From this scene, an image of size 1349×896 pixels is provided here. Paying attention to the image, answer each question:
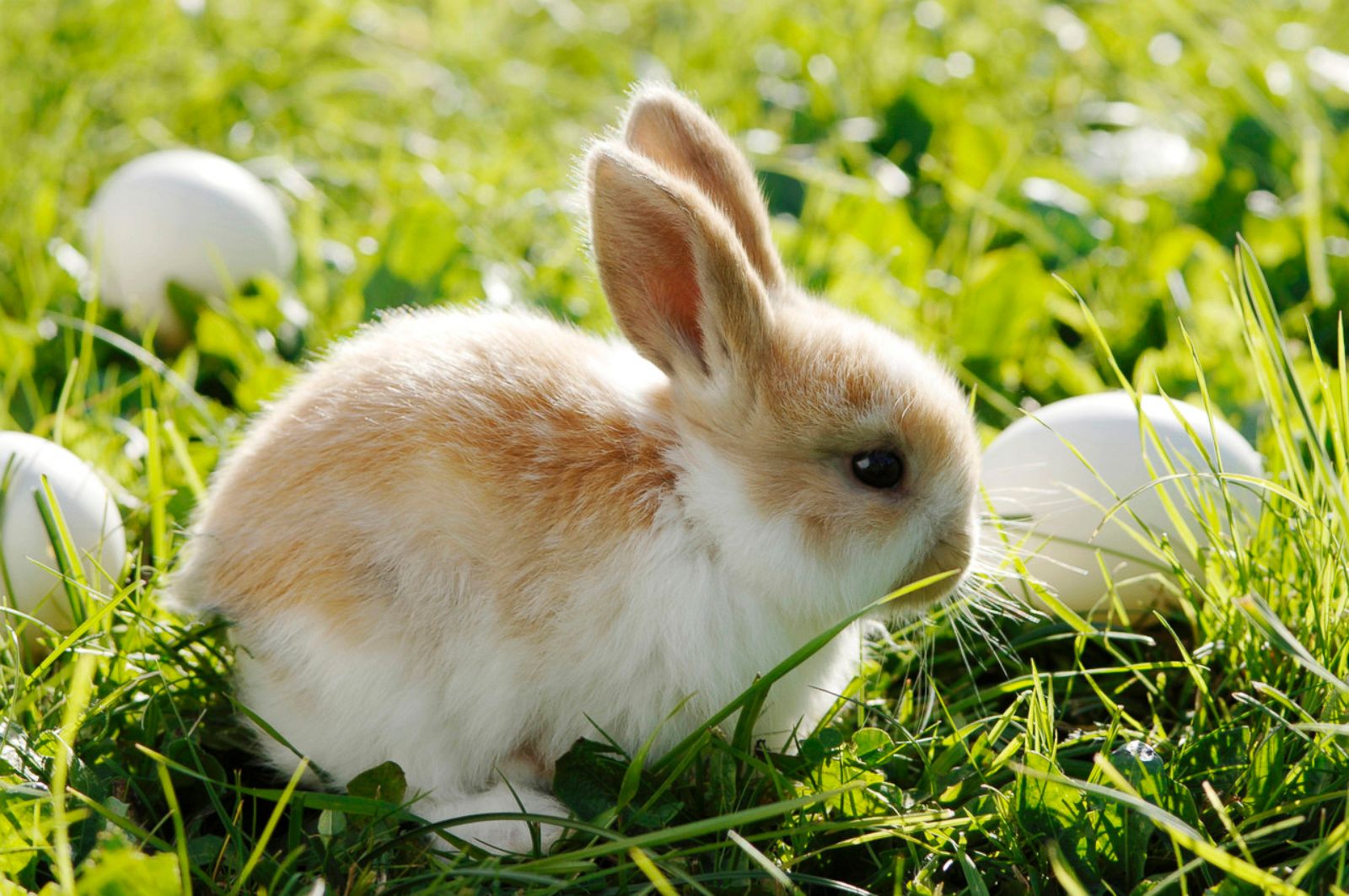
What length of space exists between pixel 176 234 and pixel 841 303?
1.78 metres

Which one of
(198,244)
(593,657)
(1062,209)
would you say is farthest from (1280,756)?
(198,244)

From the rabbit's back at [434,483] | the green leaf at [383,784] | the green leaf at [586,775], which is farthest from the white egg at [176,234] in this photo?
the green leaf at [586,775]

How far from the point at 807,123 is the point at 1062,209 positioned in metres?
1.12

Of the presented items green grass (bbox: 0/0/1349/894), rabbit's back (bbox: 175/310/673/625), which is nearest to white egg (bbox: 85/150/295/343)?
green grass (bbox: 0/0/1349/894)

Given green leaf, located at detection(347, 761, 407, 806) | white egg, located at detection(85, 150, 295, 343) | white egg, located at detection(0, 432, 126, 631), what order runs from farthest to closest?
white egg, located at detection(85, 150, 295, 343)
white egg, located at detection(0, 432, 126, 631)
green leaf, located at detection(347, 761, 407, 806)

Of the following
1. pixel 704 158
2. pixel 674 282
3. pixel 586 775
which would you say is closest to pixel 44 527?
pixel 586 775

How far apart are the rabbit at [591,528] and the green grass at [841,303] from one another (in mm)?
137

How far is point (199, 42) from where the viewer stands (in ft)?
16.9

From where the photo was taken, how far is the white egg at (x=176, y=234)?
3.62 meters

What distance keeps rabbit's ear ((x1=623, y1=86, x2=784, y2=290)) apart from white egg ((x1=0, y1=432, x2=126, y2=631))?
4.26ft

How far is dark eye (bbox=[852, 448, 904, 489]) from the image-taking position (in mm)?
2408

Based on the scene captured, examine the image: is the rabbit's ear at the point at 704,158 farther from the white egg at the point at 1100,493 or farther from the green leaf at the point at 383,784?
the green leaf at the point at 383,784

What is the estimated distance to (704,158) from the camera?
2.74 m

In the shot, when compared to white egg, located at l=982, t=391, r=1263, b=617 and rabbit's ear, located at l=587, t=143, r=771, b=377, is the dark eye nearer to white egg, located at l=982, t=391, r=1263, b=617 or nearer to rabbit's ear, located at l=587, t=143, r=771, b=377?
rabbit's ear, located at l=587, t=143, r=771, b=377
